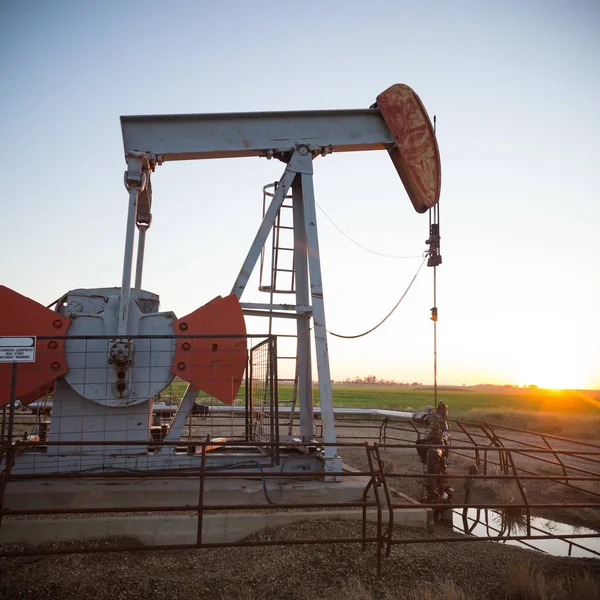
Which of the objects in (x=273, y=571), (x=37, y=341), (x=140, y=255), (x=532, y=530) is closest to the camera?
(x=273, y=571)

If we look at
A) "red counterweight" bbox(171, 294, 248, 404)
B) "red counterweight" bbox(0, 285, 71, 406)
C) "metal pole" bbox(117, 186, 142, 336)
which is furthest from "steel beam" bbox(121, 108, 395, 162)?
"red counterweight" bbox(0, 285, 71, 406)

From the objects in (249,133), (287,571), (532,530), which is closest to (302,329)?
(249,133)

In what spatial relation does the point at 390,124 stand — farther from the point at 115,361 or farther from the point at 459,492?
the point at 459,492

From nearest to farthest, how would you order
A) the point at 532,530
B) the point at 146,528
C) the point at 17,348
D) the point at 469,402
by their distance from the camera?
the point at 17,348 < the point at 146,528 < the point at 532,530 < the point at 469,402

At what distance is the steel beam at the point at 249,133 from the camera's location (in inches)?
260

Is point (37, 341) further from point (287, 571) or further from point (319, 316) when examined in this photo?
point (287, 571)

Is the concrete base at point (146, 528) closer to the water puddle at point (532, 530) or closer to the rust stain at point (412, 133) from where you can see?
the water puddle at point (532, 530)

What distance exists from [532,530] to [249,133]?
6.81m

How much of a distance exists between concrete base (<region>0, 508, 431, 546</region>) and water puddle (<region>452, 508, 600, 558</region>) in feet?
12.0

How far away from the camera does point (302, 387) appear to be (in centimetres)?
705

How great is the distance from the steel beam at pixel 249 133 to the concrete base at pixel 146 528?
167 inches

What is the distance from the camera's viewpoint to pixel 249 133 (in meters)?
6.84

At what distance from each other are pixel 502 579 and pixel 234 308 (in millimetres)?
3879

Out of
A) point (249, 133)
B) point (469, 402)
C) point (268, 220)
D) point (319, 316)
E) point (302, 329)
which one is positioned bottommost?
point (469, 402)
